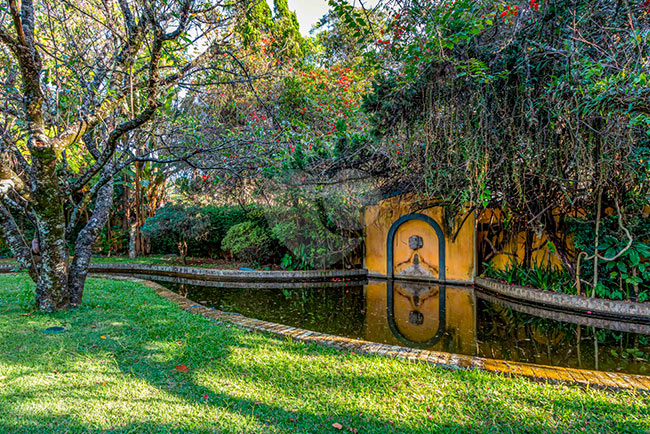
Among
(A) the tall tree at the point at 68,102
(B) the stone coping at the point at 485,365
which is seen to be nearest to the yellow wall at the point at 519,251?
(B) the stone coping at the point at 485,365

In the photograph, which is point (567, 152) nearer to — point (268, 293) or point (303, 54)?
point (268, 293)

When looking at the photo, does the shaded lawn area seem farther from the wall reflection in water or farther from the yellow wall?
the yellow wall

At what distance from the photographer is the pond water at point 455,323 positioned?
396 centimetres

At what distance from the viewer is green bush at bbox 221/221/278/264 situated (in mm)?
10480

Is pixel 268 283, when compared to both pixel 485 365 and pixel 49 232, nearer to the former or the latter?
pixel 49 232

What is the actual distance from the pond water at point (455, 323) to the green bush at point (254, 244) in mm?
2515

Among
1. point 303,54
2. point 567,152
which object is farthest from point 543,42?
point 303,54

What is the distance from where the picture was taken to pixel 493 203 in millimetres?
7656

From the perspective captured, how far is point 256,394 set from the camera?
8.14 feet

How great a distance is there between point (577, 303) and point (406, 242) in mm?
4337

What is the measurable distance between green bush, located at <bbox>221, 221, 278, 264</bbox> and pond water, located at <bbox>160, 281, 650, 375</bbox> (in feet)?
8.25

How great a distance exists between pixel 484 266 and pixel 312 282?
4578 mm

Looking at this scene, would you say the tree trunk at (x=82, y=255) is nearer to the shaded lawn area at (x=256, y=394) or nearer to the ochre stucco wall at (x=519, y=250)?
the shaded lawn area at (x=256, y=394)

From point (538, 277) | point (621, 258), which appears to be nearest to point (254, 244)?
point (538, 277)
